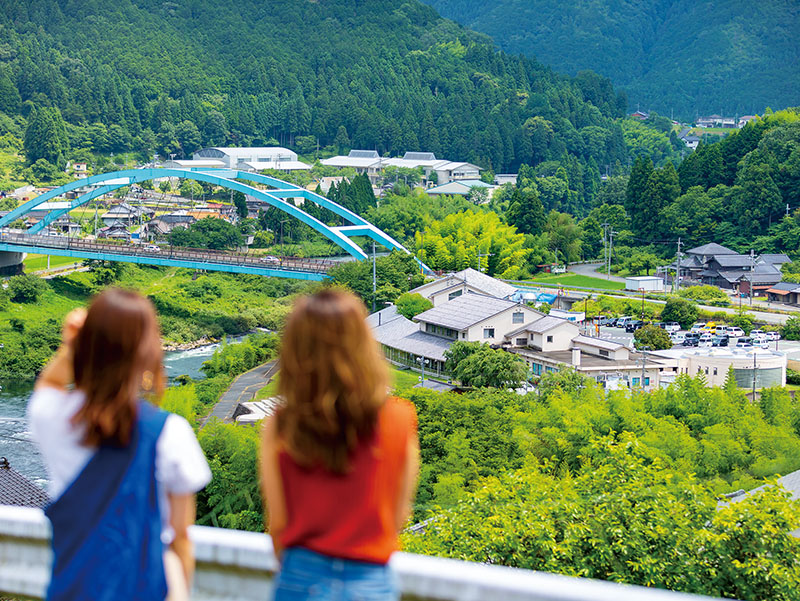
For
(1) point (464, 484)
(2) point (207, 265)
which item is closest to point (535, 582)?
(1) point (464, 484)

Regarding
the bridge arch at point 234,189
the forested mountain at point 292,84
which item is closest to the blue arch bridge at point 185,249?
the bridge arch at point 234,189

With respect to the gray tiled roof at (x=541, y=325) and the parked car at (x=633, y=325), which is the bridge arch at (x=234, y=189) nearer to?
the parked car at (x=633, y=325)

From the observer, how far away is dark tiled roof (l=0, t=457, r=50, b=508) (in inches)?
366

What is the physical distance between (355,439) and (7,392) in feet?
64.3

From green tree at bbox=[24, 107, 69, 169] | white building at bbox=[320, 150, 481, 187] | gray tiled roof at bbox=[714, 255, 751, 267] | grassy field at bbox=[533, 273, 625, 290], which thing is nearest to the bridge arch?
grassy field at bbox=[533, 273, 625, 290]

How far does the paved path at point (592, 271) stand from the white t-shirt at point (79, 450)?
96.7 ft

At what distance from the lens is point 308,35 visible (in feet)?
225

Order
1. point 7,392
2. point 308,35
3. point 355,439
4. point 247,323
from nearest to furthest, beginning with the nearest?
point 355,439 → point 7,392 → point 247,323 → point 308,35

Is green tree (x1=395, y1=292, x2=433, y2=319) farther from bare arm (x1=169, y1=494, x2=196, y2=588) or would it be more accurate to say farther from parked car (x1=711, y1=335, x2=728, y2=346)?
bare arm (x1=169, y1=494, x2=196, y2=588)

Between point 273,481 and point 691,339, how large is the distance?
70.2 ft

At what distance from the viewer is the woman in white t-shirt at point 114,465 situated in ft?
5.56

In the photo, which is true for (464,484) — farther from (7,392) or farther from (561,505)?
(7,392)

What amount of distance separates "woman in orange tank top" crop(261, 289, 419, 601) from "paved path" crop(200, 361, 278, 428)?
14.9 m

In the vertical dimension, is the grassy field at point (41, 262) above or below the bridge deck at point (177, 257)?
below
